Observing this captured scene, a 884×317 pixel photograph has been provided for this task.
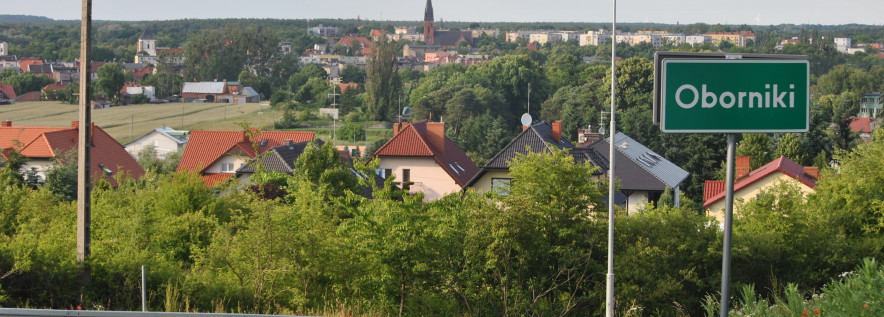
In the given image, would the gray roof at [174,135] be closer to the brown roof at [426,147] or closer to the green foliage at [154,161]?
the green foliage at [154,161]

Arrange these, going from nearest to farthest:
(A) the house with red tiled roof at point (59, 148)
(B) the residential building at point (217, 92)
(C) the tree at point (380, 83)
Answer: (A) the house with red tiled roof at point (59, 148) < (C) the tree at point (380, 83) < (B) the residential building at point (217, 92)

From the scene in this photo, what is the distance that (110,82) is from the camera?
326 ft

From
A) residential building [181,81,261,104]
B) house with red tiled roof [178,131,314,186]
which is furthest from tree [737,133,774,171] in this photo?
residential building [181,81,261,104]

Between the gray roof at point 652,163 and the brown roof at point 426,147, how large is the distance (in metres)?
6.36

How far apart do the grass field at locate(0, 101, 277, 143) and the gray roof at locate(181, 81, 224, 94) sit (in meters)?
11.2

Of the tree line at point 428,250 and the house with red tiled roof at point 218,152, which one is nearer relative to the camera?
the tree line at point 428,250

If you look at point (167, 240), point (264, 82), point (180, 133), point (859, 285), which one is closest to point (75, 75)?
point (264, 82)

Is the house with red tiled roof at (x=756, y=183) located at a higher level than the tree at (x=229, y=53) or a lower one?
lower

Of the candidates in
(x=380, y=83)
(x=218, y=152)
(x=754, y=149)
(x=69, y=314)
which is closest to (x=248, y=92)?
(x=380, y=83)

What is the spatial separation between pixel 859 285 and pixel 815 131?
158 ft

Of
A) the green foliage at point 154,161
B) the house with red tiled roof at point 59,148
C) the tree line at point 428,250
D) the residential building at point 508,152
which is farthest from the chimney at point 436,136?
the tree line at point 428,250

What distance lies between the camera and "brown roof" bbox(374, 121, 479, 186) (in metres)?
36.4

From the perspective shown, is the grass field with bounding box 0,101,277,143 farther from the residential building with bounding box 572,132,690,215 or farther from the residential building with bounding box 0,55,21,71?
the residential building with bounding box 0,55,21,71

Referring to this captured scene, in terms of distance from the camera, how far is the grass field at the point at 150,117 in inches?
3036
